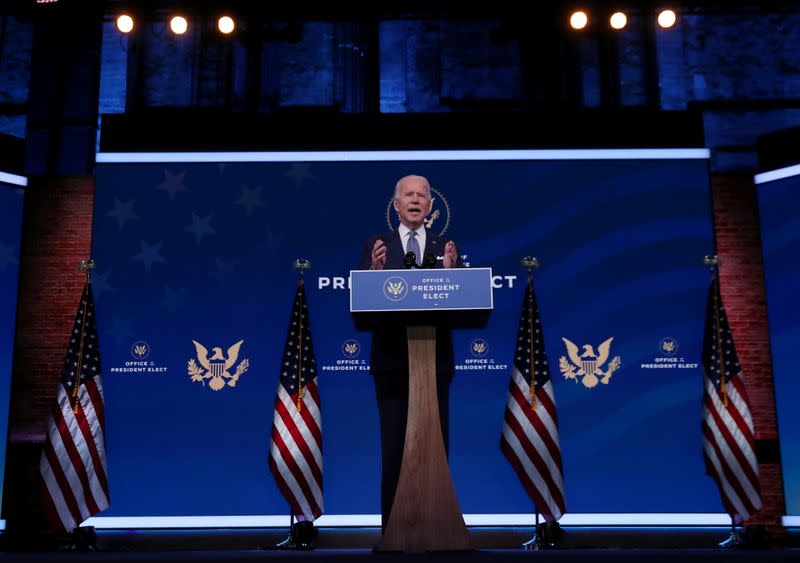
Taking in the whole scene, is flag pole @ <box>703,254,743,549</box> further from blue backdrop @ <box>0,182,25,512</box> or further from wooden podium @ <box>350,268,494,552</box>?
blue backdrop @ <box>0,182,25,512</box>

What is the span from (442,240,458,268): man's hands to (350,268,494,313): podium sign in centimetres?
35

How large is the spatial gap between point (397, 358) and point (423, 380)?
32cm

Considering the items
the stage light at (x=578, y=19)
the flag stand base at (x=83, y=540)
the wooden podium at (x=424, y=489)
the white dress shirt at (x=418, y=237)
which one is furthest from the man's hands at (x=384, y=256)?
the stage light at (x=578, y=19)

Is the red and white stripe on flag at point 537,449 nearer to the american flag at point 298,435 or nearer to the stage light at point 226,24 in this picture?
the american flag at point 298,435

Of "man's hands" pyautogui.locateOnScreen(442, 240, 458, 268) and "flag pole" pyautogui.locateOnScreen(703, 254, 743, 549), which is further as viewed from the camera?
"flag pole" pyautogui.locateOnScreen(703, 254, 743, 549)

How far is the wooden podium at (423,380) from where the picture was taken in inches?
113

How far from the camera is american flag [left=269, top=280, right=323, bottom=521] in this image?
18.1 feet

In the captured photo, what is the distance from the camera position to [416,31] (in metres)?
7.72

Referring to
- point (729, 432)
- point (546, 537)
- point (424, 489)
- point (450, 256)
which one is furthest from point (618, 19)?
point (424, 489)

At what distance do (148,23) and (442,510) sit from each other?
6477 mm

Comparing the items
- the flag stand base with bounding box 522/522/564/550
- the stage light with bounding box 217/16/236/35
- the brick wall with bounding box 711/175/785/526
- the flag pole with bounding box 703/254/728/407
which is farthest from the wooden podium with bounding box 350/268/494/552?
the stage light with bounding box 217/16/236/35

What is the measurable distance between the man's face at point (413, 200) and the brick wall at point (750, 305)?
421 cm

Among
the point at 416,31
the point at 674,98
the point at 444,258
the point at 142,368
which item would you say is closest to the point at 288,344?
the point at 142,368

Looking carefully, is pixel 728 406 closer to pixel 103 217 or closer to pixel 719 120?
pixel 719 120
